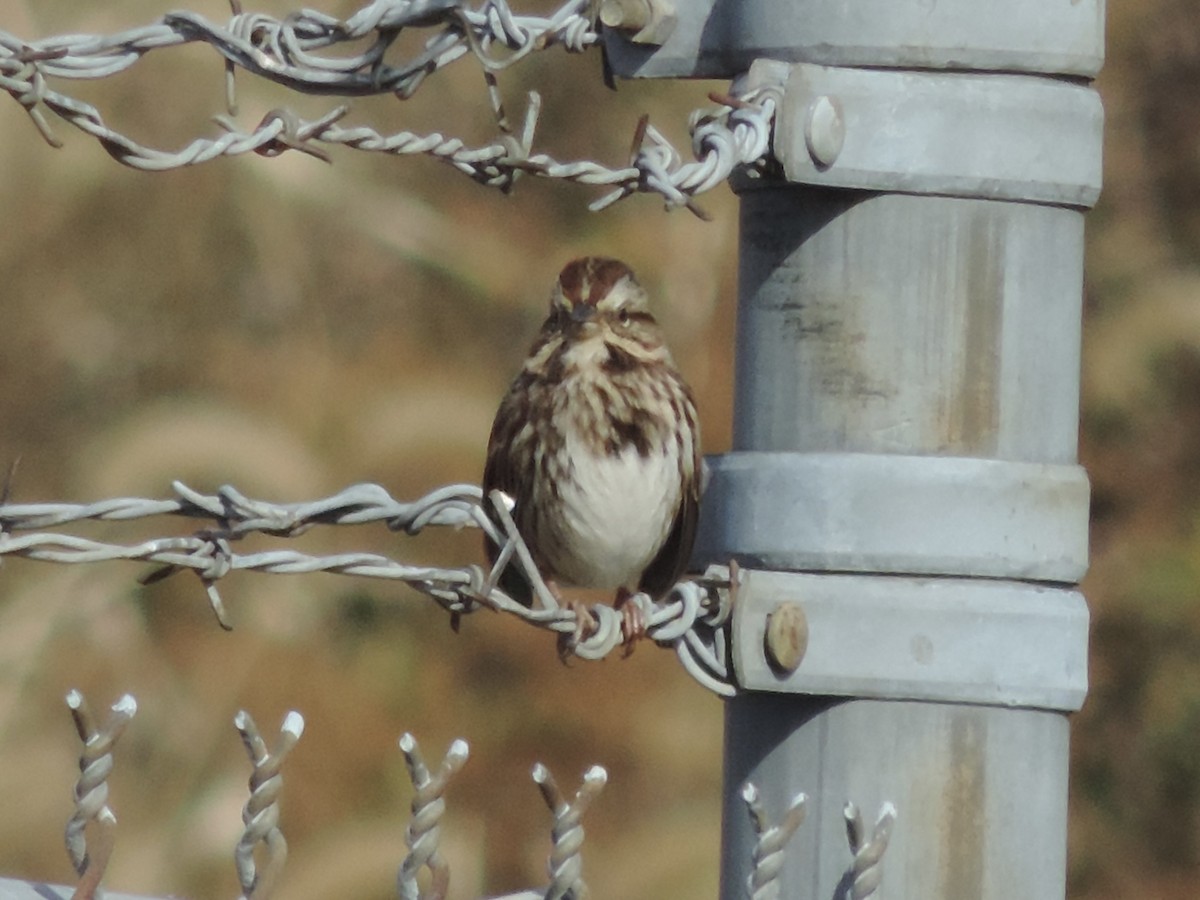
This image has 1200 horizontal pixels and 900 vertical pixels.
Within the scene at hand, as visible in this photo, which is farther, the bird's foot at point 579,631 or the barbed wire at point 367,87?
the bird's foot at point 579,631

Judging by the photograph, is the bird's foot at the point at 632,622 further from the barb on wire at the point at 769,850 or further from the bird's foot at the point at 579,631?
the barb on wire at the point at 769,850

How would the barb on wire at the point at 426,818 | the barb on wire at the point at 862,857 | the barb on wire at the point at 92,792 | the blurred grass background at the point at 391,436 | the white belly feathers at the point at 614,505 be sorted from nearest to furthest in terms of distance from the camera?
the barb on wire at the point at 92,792
the barb on wire at the point at 426,818
the barb on wire at the point at 862,857
the white belly feathers at the point at 614,505
the blurred grass background at the point at 391,436

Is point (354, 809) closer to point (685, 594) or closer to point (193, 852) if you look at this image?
point (193, 852)

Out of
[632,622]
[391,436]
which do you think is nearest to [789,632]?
[632,622]

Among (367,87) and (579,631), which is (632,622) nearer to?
(579,631)

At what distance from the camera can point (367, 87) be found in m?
2.25

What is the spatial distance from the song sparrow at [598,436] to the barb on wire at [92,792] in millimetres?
1663

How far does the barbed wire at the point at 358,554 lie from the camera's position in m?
2.02

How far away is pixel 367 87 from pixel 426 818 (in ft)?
2.30

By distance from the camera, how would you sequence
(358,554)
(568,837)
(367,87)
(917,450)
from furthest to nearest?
(917,450), (367,87), (358,554), (568,837)

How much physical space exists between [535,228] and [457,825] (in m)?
1.40

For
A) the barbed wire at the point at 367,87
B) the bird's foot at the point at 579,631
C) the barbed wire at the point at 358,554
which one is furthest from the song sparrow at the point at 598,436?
the barbed wire at the point at 367,87

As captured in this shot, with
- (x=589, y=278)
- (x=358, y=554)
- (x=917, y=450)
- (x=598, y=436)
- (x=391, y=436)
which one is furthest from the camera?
(x=391, y=436)

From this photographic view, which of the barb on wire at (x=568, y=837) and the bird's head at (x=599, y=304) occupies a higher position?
the bird's head at (x=599, y=304)
